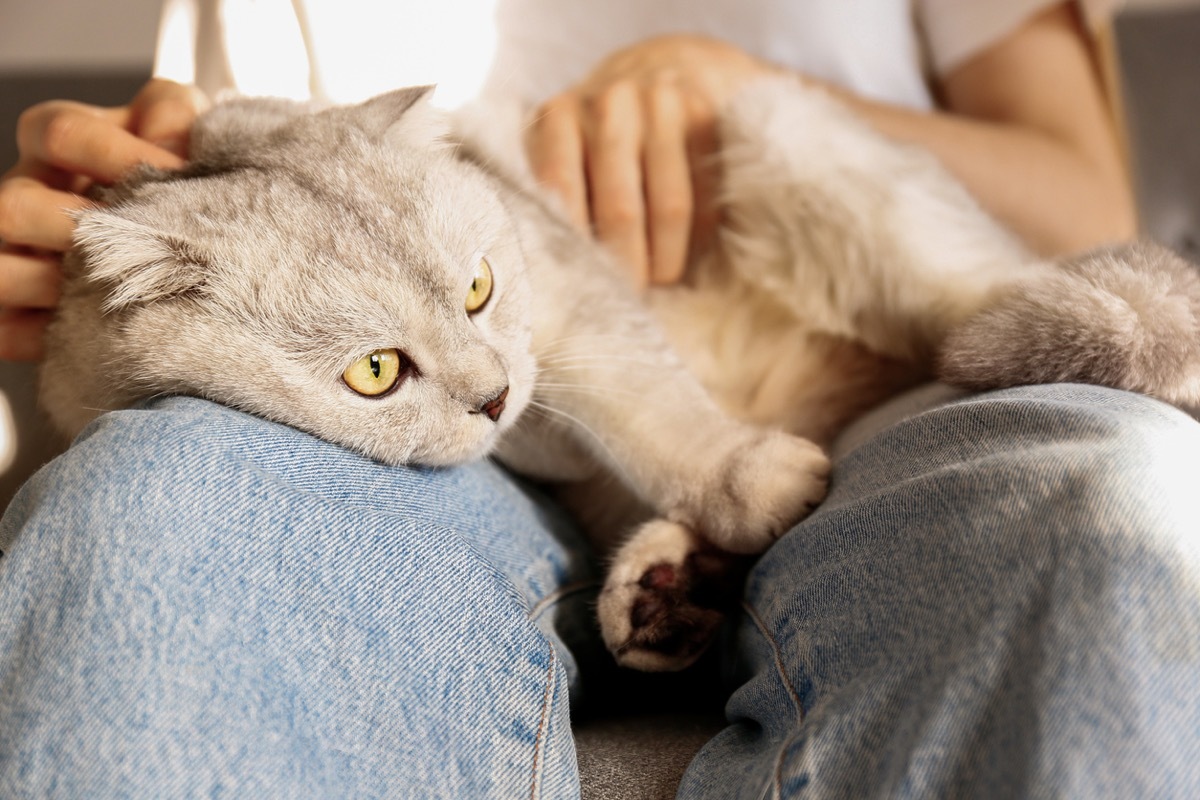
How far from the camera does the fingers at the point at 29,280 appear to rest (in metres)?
0.93

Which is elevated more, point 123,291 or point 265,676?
point 123,291

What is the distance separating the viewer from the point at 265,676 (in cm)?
57

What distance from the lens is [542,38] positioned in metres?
1.70

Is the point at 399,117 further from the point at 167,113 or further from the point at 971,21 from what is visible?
the point at 971,21

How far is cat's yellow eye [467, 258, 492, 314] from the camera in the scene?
87 cm

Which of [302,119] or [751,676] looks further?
[302,119]

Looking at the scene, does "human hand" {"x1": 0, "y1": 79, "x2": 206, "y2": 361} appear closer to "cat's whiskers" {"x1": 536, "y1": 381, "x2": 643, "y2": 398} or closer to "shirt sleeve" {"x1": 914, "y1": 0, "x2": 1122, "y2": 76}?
"cat's whiskers" {"x1": 536, "y1": 381, "x2": 643, "y2": 398}

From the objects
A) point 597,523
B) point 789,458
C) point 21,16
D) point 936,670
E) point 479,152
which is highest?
point 21,16

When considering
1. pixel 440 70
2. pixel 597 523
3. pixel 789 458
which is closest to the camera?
pixel 789 458

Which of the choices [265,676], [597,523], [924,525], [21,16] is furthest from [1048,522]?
[21,16]

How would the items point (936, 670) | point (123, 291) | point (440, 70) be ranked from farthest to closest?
point (440, 70) < point (123, 291) < point (936, 670)

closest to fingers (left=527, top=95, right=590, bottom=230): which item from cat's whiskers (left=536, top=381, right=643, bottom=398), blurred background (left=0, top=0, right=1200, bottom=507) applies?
cat's whiskers (left=536, top=381, right=643, bottom=398)

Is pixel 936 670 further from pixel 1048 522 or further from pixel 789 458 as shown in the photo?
pixel 789 458

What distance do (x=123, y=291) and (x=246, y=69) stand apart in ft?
3.86
